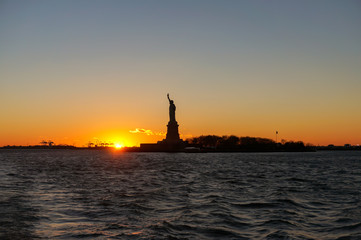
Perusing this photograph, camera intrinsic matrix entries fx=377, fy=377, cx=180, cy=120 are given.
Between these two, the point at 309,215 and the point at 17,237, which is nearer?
the point at 17,237

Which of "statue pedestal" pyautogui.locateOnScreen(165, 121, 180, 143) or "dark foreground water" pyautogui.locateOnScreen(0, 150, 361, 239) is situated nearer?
"dark foreground water" pyautogui.locateOnScreen(0, 150, 361, 239)

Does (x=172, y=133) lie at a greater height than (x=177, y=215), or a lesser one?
greater

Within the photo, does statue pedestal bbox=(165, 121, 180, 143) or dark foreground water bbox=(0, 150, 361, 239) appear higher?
statue pedestal bbox=(165, 121, 180, 143)

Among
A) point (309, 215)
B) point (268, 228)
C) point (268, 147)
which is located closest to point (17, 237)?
point (268, 228)

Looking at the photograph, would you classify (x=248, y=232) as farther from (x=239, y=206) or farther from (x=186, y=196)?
(x=186, y=196)

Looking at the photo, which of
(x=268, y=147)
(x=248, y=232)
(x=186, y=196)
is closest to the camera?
(x=248, y=232)

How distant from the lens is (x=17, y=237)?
28.7 ft

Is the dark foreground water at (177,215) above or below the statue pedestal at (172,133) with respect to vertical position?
below

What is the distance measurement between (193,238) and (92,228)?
108 inches

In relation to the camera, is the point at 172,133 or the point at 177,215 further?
the point at 172,133

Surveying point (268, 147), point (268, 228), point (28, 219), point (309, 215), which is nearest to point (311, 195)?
point (309, 215)

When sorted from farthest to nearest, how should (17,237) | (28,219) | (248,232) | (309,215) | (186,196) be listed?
(186,196), (309,215), (28,219), (248,232), (17,237)

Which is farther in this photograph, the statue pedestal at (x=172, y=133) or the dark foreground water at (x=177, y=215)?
the statue pedestal at (x=172, y=133)

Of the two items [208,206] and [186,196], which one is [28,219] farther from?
[186,196]
